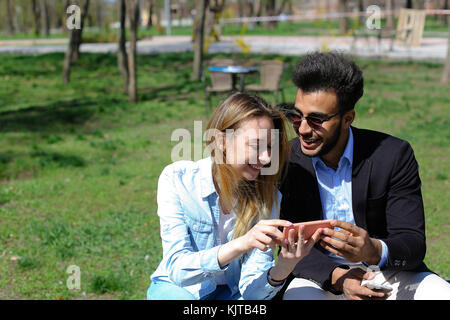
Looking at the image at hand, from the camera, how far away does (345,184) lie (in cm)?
262

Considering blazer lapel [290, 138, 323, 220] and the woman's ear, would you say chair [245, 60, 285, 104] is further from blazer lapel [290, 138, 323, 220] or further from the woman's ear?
the woman's ear

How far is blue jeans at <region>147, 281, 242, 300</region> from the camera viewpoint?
240 centimetres

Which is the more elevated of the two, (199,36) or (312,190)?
(199,36)

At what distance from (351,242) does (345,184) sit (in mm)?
430

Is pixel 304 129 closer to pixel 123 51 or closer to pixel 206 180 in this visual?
pixel 206 180

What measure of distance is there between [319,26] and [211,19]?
22.5m

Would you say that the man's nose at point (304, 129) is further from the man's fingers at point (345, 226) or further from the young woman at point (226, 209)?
the man's fingers at point (345, 226)

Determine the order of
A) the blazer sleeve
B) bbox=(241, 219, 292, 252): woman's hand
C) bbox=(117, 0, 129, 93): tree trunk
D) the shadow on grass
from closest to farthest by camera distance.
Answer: bbox=(241, 219, 292, 252): woman's hand
the blazer sleeve
the shadow on grass
bbox=(117, 0, 129, 93): tree trunk

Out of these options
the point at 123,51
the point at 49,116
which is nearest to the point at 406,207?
the point at 49,116

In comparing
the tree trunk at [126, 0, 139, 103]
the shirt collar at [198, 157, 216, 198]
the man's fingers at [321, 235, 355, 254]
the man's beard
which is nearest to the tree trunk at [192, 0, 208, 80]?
the tree trunk at [126, 0, 139, 103]

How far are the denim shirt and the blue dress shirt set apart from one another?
29 cm

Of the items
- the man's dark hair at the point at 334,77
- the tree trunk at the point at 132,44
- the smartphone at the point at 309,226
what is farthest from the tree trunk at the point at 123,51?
the smartphone at the point at 309,226

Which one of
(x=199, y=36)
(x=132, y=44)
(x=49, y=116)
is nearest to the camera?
(x=49, y=116)
